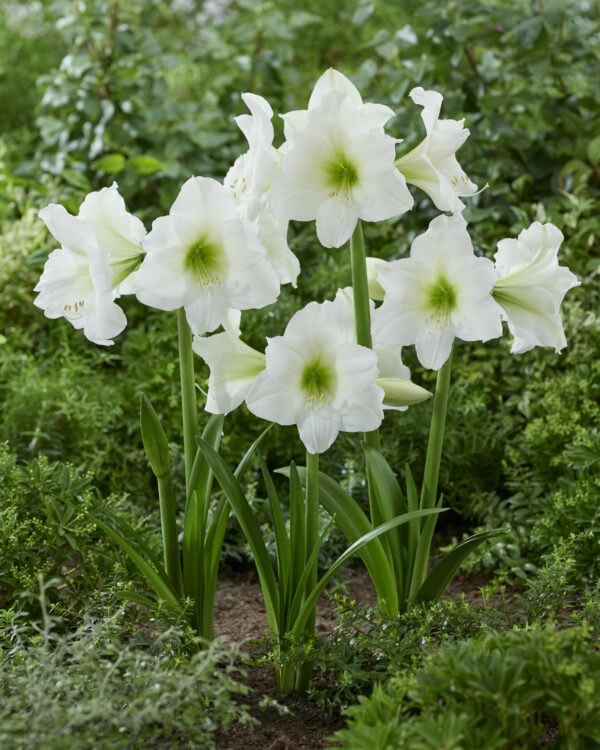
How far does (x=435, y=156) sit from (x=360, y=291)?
0.29 metres

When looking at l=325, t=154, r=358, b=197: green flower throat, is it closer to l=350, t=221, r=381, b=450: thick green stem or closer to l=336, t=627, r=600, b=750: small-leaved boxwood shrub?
l=350, t=221, r=381, b=450: thick green stem

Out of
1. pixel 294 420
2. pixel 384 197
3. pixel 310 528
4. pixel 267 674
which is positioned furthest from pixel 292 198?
pixel 267 674

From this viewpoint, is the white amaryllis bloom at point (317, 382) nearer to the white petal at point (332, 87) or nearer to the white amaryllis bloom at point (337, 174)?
the white amaryllis bloom at point (337, 174)

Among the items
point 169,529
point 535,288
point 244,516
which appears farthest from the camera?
point 169,529

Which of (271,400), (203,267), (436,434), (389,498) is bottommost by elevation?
(389,498)

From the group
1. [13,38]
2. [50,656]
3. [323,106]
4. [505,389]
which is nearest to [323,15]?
[13,38]

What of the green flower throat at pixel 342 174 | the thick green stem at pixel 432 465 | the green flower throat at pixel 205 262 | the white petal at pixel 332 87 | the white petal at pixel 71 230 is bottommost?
the thick green stem at pixel 432 465

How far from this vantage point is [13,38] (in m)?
6.33

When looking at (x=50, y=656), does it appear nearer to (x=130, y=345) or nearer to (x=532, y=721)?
(x=532, y=721)

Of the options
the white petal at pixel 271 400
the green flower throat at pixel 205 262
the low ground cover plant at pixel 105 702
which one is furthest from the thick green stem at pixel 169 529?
the green flower throat at pixel 205 262

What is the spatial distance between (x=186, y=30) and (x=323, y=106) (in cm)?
621

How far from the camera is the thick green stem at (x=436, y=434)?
1.73 m

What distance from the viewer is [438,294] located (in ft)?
5.29

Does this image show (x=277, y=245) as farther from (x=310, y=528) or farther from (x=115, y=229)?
(x=310, y=528)
